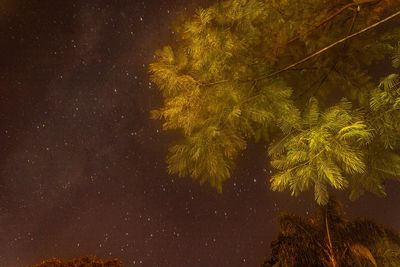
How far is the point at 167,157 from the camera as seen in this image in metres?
5.78

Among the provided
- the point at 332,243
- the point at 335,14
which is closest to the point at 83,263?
the point at 332,243

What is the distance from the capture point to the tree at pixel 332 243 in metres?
4.79

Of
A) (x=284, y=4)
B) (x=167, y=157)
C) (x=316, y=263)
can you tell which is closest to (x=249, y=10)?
(x=284, y=4)

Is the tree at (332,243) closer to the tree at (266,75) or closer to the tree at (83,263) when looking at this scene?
the tree at (266,75)

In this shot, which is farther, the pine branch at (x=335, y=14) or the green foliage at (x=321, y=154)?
Result: the pine branch at (x=335, y=14)

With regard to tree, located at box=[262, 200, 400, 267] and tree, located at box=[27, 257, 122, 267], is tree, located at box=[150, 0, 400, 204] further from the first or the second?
tree, located at box=[27, 257, 122, 267]

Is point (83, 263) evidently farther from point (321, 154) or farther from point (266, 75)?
point (321, 154)

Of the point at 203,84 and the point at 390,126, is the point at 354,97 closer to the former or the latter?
the point at 390,126

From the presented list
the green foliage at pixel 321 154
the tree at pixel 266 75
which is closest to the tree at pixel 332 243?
the tree at pixel 266 75

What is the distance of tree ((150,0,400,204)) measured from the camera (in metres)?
5.20

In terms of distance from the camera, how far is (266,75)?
5477 millimetres

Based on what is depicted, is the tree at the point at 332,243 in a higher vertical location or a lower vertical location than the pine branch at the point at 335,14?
lower

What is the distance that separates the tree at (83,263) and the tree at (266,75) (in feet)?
11.3

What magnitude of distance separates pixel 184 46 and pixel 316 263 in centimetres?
315
